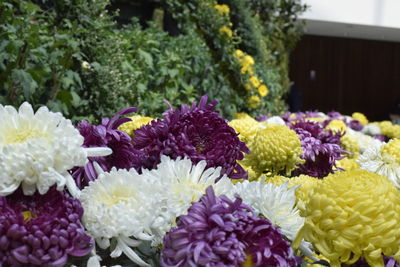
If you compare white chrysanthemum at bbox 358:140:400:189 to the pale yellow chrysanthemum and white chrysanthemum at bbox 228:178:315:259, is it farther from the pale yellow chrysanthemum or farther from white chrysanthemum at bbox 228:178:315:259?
white chrysanthemum at bbox 228:178:315:259

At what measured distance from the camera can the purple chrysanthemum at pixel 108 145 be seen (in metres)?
0.82

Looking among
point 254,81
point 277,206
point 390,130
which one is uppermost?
point 277,206

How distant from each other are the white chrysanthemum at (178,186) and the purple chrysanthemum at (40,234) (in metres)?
0.10

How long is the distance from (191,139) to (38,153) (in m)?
0.33

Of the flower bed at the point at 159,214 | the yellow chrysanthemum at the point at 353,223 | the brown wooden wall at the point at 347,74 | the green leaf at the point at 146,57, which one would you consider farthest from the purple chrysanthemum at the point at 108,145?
the brown wooden wall at the point at 347,74

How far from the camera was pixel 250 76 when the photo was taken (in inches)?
213

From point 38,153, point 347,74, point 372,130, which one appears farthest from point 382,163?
point 347,74

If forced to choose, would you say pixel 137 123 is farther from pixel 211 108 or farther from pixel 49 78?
pixel 49 78

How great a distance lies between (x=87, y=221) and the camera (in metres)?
0.71

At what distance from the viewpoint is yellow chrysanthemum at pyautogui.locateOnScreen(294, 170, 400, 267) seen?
2.31 feet

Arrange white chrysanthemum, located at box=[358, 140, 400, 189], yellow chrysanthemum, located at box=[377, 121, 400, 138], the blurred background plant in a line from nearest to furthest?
white chrysanthemum, located at box=[358, 140, 400, 189] → the blurred background plant → yellow chrysanthemum, located at box=[377, 121, 400, 138]

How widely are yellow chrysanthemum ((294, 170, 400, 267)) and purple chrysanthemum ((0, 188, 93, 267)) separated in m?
0.27

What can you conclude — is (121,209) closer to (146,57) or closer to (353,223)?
(353,223)

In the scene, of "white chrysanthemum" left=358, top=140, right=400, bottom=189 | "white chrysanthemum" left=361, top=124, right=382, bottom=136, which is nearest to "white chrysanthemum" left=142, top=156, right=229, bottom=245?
"white chrysanthemum" left=358, top=140, right=400, bottom=189
